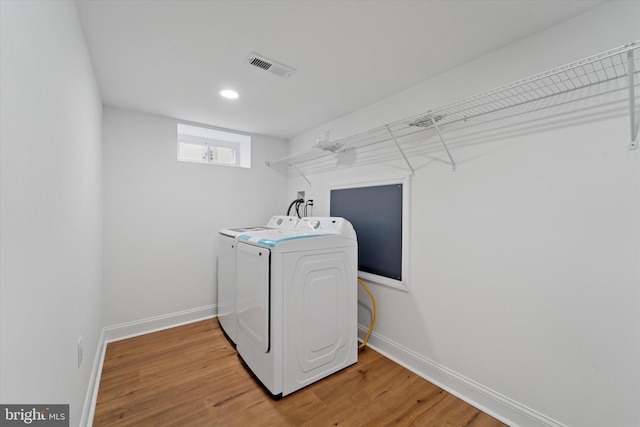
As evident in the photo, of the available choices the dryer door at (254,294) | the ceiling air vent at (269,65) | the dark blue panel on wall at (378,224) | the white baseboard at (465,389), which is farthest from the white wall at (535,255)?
the dryer door at (254,294)

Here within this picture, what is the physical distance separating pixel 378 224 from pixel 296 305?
42.1 inches

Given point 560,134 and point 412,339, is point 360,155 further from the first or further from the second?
point 412,339

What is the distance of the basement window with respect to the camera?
321cm

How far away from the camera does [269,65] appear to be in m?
1.88

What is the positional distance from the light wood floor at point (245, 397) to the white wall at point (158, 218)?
634 millimetres

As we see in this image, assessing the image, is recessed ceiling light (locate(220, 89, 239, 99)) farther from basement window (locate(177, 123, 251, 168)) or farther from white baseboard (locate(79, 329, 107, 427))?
white baseboard (locate(79, 329, 107, 427))

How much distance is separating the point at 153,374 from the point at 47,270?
5.21 ft

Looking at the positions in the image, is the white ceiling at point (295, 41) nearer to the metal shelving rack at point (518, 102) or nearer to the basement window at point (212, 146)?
the metal shelving rack at point (518, 102)

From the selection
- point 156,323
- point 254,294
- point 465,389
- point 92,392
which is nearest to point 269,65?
point 254,294

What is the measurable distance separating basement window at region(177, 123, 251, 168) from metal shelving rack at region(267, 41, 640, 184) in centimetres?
137

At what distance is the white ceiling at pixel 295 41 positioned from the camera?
135 centimetres

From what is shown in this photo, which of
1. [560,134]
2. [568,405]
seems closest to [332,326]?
[568,405]

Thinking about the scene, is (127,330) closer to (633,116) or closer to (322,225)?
(322,225)

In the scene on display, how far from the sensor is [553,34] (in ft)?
4.81
